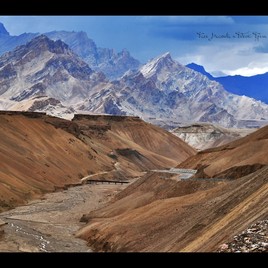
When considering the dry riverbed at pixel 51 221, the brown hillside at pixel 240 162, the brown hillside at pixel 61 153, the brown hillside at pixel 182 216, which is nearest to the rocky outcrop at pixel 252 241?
the brown hillside at pixel 182 216

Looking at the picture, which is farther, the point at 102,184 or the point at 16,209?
the point at 102,184

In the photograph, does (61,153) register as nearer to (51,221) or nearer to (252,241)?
(51,221)

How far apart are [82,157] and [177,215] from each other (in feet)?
275

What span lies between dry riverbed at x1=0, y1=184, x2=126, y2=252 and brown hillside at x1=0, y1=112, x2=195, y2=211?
13.1 ft

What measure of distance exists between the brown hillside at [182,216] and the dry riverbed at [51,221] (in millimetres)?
2152

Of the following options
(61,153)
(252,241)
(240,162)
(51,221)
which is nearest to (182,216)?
(240,162)

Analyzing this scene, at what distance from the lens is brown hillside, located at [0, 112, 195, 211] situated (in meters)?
81.4

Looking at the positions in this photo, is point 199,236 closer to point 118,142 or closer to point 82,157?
point 82,157

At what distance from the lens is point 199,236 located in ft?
88.3

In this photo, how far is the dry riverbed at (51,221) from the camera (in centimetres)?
3987

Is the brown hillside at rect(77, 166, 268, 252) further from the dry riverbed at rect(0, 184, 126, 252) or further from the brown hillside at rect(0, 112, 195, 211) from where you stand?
the brown hillside at rect(0, 112, 195, 211)

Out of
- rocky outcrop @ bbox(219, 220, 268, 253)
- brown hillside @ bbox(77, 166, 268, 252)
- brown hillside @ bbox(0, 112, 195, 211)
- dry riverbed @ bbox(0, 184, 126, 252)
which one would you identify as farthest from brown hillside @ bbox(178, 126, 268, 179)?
rocky outcrop @ bbox(219, 220, 268, 253)

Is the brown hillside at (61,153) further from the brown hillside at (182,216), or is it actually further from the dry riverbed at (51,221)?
the brown hillside at (182,216)
